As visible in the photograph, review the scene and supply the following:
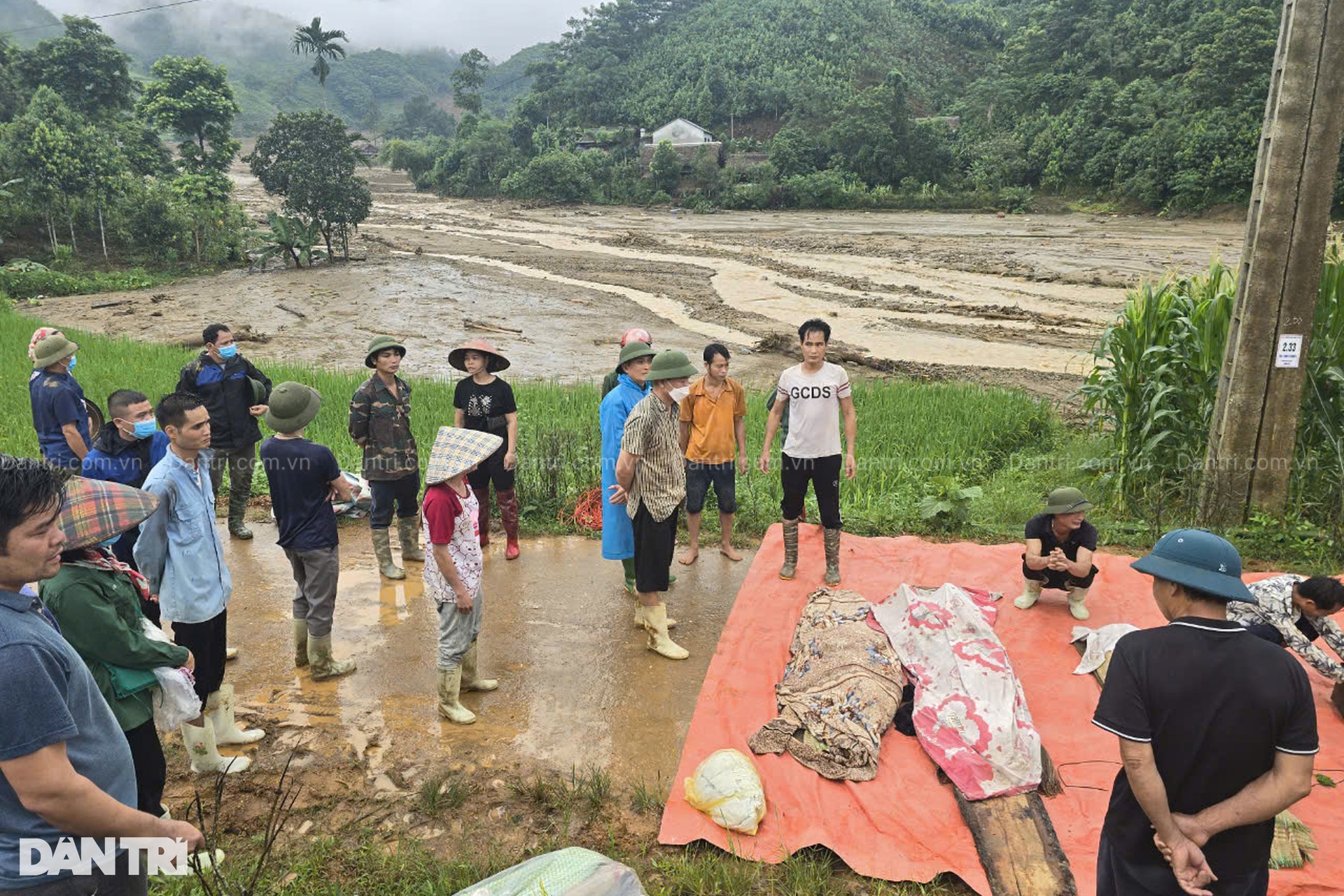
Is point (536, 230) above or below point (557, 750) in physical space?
above

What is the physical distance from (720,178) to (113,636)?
142ft

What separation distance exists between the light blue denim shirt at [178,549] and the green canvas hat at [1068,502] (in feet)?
14.4

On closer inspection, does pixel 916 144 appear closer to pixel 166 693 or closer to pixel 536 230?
pixel 536 230

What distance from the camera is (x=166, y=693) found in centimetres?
272

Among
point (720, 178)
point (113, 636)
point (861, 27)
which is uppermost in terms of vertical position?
point (861, 27)

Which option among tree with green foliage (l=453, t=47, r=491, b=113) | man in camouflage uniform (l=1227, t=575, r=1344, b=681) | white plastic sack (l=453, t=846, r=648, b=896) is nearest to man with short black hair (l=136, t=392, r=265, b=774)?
white plastic sack (l=453, t=846, r=648, b=896)

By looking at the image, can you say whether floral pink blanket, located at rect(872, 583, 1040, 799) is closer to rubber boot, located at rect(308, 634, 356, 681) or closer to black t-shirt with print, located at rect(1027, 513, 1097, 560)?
black t-shirt with print, located at rect(1027, 513, 1097, 560)

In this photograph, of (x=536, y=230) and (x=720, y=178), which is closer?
(x=536, y=230)

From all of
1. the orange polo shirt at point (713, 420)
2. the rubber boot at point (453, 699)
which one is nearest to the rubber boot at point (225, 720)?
the rubber boot at point (453, 699)

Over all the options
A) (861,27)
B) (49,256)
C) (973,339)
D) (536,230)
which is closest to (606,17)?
(861,27)

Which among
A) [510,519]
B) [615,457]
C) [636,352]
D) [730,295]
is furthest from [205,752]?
[730,295]

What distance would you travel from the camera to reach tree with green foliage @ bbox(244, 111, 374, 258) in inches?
958

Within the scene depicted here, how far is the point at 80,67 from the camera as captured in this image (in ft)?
100

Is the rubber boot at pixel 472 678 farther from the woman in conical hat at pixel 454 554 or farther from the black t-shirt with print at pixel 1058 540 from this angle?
the black t-shirt with print at pixel 1058 540
